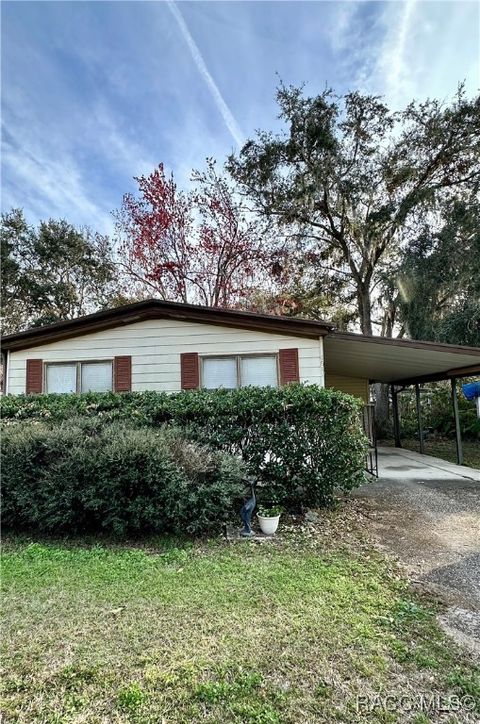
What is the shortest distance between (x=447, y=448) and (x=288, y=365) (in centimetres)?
908

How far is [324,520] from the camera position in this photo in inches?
186

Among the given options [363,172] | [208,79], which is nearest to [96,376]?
[208,79]

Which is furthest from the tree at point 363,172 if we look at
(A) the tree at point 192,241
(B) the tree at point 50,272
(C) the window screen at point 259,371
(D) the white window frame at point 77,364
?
(D) the white window frame at point 77,364

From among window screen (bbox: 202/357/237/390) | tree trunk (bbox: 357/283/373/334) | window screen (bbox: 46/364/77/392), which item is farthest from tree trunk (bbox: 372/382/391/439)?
window screen (bbox: 46/364/77/392)

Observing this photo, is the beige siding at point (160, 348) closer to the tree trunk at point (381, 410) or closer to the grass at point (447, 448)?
Answer: the grass at point (447, 448)

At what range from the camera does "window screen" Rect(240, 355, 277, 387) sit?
713 centimetres

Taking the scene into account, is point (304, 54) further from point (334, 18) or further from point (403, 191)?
point (403, 191)

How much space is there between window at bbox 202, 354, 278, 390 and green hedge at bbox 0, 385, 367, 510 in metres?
2.07

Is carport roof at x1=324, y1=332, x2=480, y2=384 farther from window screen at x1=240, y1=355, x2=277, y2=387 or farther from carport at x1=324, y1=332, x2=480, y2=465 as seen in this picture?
window screen at x1=240, y1=355, x2=277, y2=387

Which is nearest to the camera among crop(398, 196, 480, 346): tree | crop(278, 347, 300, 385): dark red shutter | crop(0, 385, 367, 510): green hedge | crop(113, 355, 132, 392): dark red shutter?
crop(0, 385, 367, 510): green hedge

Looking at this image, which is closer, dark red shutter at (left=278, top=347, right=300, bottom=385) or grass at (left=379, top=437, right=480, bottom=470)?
dark red shutter at (left=278, top=347, right=300, bottom=385)

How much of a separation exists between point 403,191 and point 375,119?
3509 millimetres

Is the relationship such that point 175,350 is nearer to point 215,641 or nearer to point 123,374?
point 123,374

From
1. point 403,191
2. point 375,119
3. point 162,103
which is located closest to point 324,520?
point 162,103
